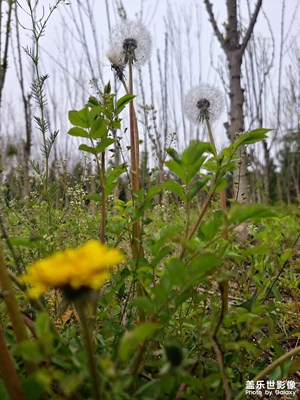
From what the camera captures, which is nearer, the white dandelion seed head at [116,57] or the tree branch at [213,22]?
the white dandelion seed head at [116,57]

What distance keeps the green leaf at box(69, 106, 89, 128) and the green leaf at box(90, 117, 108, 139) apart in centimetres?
2

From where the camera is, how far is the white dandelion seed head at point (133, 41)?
51.7 inches

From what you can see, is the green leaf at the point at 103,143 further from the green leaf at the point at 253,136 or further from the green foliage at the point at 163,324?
the green leaf at the point at 253,136

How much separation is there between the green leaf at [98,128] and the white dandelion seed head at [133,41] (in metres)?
0.53

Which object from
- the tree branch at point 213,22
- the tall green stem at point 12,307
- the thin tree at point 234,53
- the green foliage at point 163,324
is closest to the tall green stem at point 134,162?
the green foliage at point 163,324

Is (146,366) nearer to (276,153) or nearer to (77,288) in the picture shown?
(77,288)

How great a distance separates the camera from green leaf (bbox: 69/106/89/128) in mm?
739

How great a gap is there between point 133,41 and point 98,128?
72 cm

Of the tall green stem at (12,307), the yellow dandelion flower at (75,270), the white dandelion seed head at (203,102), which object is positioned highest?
the white dandelion seed head at (203,102)

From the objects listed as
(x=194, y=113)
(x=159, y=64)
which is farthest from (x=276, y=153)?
(x=194, y=113)

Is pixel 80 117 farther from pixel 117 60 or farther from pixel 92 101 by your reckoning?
pixel 117 60

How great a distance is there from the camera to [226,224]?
1.77ft

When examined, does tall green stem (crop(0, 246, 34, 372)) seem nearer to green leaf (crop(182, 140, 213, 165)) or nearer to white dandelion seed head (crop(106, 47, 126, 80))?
green leaf (crop(182, 140, 213, 165))

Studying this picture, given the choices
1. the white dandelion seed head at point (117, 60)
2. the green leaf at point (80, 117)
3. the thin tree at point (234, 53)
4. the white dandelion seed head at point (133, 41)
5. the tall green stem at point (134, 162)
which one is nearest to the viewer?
the green leaf at point (80, 117)
